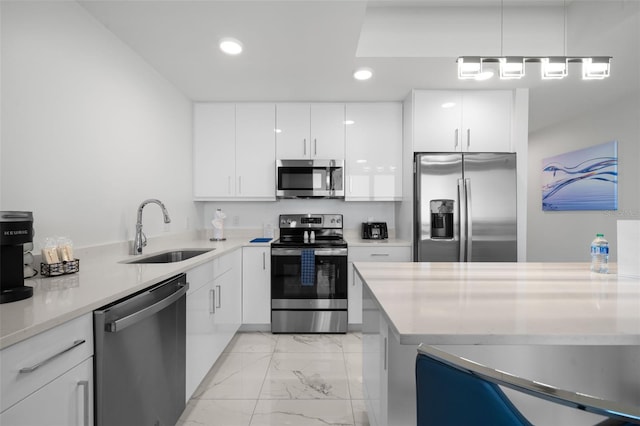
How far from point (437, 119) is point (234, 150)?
2.11 m

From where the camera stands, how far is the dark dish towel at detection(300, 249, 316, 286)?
2.97 metres

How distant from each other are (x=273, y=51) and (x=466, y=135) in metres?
1.95

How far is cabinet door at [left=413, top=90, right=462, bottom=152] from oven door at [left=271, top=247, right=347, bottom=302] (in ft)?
4.45

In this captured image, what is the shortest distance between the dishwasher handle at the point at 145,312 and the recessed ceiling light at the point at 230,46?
1618 millimetres

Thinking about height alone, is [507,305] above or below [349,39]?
below

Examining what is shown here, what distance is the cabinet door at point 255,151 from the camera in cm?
332

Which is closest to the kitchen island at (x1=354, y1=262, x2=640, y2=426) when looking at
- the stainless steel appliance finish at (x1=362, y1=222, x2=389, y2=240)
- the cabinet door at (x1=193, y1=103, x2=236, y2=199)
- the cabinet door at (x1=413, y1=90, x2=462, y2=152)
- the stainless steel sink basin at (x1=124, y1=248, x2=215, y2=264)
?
the stainless steel sink basin at (x1=124, y1=248, x2=215, y2=264)

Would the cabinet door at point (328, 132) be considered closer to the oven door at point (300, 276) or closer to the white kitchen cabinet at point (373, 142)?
the white kitchen cabinet at point (373, 142)

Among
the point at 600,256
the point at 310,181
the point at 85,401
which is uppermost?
the point at 310,181

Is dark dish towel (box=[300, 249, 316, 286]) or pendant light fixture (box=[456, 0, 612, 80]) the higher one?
pendant light fixture (box=[456, 0, 612, 80])

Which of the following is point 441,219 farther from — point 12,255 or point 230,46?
point 12,255

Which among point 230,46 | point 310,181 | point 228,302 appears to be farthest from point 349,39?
point 228,302

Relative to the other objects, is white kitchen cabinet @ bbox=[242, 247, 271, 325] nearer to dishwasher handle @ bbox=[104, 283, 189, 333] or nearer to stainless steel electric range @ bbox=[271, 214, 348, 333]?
stainless steel electric range @ bbox=[271, 214, 348, 333]

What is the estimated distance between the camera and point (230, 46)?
7.10 ft
